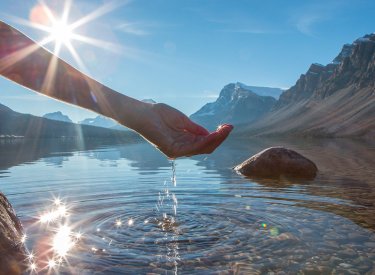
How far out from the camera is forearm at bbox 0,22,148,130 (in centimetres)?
345

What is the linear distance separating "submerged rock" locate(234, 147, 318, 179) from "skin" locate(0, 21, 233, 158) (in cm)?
1875

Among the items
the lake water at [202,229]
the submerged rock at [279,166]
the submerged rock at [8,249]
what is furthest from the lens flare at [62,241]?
the submerged rock at [279,166]

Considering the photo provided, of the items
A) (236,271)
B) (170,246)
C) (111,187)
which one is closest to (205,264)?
(236,271)

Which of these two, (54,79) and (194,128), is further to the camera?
(194,128)

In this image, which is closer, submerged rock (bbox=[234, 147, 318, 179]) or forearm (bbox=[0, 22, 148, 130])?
forearm (bbox=[0, 22, 148, 130])

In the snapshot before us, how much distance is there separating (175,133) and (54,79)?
126 centimetres

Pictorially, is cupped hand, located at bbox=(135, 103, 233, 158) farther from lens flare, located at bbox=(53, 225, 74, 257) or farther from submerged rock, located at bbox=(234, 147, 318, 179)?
submerged rock, located at bbox=(234, 147, 318, 179)

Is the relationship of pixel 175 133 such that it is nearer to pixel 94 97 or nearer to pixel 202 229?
pixel 94 97

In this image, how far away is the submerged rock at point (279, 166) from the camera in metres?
22.6

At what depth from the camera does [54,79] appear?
361 cm

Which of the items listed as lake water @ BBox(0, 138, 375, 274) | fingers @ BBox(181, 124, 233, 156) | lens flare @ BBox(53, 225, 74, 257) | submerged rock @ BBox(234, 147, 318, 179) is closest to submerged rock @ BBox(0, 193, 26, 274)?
lake water @ BBox(0, 138, 375, 274)

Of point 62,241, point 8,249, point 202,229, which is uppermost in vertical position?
point 8,249

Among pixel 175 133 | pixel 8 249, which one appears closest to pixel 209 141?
pixel 175 133

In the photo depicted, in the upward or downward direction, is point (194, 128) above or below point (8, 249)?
above
